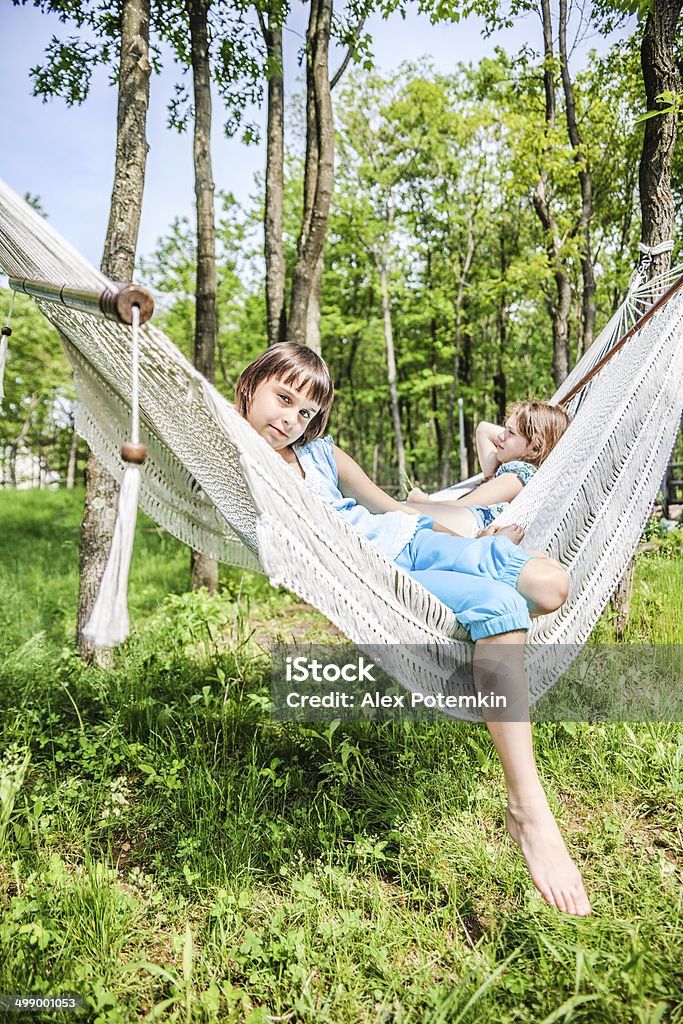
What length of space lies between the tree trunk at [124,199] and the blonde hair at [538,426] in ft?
4.00

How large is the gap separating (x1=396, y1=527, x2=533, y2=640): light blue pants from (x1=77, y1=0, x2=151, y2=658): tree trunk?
1111 millimetres

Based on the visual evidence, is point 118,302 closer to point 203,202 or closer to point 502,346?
point 203,202

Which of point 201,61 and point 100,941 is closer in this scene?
point 100,941

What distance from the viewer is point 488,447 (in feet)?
6.41

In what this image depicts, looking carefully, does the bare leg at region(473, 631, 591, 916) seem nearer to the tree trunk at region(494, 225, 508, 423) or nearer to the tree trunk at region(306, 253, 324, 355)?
the tree trunk at region(306, 253, 324, 355)

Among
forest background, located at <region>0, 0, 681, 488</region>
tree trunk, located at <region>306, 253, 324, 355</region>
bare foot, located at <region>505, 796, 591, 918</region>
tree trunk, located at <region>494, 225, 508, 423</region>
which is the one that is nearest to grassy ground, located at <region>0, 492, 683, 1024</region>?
bare foot, located at <region>505, 796, 591, 918</region>

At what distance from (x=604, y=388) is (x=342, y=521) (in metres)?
1.06

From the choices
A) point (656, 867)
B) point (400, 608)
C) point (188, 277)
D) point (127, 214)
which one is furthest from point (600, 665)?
point (188, 277)

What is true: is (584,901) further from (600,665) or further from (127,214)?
(127,214)

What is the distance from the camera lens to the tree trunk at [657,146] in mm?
2141

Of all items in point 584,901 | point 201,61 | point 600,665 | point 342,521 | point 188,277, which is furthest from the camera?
point 188,277

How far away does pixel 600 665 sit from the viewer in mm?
2068

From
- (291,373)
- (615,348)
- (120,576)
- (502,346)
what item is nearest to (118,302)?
(120,576)

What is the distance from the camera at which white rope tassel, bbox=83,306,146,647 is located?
761mm
